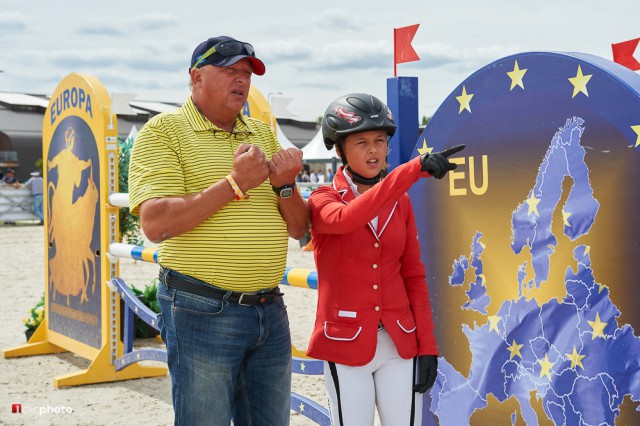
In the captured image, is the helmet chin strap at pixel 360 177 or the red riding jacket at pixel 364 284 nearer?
the red riding jacket at pixel 364 284

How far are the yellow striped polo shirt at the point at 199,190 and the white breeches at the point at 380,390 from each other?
0.40 metres

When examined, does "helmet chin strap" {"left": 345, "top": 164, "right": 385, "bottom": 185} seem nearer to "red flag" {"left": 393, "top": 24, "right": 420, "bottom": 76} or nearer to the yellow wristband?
the yellow wristband

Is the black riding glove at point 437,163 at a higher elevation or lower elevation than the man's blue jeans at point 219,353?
higher

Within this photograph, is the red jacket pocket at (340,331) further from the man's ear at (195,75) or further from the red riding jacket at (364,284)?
the man's ear at (195,75)

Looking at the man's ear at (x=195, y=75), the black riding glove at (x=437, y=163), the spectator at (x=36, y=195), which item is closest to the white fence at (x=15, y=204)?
the spectator at (x=36, y=195)

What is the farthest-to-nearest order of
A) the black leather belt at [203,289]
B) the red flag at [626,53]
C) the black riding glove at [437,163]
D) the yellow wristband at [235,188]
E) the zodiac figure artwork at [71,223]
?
1. the zodiac figure artwork at [71,223]
2. the red flag at [626,53]
3. the black leather belt at [203,289]
4. the yellow wristband at [235,188]
5. the black riding glove at [437,163]

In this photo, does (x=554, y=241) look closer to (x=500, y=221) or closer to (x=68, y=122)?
(x=500, y=221)

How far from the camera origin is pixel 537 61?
2668mm

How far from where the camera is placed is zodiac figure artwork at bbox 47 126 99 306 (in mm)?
5871

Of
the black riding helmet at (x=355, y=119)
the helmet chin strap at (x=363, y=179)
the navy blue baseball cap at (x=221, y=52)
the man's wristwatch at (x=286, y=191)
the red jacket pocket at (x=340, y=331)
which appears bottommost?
the red jacket pocket at (x=340, y=331)

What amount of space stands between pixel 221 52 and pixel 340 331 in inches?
37.5

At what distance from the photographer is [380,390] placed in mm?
2426

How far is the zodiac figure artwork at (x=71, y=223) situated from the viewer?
5871 mm

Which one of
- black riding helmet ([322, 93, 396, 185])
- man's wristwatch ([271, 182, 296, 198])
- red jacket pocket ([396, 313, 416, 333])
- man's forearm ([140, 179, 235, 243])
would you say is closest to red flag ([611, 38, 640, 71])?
black riding helmet ([322, 93, 396, 185])
